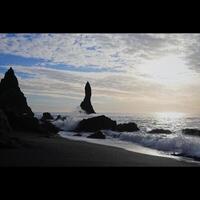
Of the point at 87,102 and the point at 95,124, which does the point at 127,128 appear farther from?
the point at 87,102

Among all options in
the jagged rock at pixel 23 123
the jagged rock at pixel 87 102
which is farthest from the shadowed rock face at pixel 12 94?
the jagged rock at pixel 23 123

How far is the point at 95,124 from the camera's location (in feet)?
70.5

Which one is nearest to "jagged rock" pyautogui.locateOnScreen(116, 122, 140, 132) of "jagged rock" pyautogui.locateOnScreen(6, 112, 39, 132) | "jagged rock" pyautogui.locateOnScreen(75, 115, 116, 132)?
"jagged rock" pyautogui.locateOnScreen(75, 115, 116, 132)

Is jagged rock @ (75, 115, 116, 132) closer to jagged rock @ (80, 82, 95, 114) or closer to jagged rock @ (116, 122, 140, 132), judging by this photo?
jagged rock @ (116, 122, 140, 132)

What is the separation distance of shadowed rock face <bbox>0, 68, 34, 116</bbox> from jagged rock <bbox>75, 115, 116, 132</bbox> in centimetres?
860

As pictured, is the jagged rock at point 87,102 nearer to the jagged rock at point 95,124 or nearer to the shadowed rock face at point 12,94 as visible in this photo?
the shadowed rock face at point 12,94

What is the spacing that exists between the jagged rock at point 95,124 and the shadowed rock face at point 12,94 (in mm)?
8602

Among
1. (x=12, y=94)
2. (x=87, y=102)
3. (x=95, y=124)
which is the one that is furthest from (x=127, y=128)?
(x=87, y=102)

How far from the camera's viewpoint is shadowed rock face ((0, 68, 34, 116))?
28.5m
